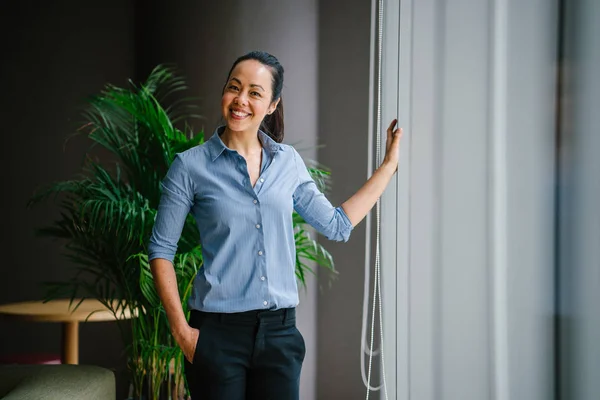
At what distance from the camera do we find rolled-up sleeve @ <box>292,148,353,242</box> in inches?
67.7

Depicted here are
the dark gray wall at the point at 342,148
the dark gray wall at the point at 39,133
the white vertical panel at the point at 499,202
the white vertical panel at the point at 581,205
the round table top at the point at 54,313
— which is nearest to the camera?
the white vertical panel at the point at 581,205

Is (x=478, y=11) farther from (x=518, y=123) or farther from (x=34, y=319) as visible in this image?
(x=34, y=319)

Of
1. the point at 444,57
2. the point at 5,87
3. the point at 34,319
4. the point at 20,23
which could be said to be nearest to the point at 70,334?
the point at 34,319

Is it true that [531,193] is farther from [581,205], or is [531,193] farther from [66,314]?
[66,314]

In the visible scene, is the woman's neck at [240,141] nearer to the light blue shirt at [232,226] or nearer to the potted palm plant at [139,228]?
the light blue shirt at [232,226]

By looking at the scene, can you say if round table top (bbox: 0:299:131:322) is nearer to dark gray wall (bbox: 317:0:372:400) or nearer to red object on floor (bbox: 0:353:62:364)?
red object on floor (bbox: 0:353:62:364)

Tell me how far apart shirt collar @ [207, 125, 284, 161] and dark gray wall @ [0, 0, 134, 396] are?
11.0 ft

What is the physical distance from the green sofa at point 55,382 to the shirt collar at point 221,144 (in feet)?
→ 3.02

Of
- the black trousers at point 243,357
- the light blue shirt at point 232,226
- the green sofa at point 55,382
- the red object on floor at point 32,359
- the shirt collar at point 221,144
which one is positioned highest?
the shirt collar at point 221,144

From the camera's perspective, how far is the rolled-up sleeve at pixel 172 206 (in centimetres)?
156

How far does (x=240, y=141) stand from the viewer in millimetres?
1617

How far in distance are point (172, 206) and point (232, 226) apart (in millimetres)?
149

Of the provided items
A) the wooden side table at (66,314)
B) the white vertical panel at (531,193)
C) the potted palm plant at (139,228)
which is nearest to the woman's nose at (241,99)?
the white vertical panel at (531,193)

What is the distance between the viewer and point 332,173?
335 cm
